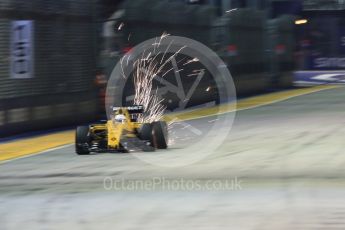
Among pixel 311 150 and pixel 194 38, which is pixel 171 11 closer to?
pixel 194 38

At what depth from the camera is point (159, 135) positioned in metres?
12.4

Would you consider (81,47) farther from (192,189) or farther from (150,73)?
(192,189)

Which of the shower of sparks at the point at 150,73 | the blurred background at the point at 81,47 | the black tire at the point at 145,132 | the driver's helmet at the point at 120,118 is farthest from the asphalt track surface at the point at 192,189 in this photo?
the shower of sparks at the point at 150,73

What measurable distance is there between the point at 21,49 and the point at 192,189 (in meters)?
8.34

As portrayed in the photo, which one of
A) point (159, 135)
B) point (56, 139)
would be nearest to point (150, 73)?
Answer: point (56, 139)

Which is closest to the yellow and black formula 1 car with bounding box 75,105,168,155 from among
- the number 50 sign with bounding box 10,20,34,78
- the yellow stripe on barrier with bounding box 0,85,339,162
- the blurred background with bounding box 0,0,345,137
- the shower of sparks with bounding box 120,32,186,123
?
the yellow stripe on barrier with bounding box 0,85,339,162

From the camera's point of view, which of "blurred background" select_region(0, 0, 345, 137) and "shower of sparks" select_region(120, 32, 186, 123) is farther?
"shower of sparks" select_region(120, 32, 186, 123)

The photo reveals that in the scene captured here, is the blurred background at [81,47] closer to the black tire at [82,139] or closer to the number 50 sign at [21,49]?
the number 50 sign at [21,49]

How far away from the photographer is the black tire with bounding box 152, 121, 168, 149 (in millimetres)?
12289

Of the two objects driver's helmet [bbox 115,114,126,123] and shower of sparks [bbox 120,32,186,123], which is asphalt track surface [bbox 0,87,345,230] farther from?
shower of sparks [bbox 120,32,186,123]

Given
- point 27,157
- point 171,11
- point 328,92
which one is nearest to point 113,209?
point 27,157

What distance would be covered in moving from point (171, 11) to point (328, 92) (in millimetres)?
7448

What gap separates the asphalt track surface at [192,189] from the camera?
7.49m

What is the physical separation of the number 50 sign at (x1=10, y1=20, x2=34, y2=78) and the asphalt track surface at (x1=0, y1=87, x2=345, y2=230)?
3.00 meters
